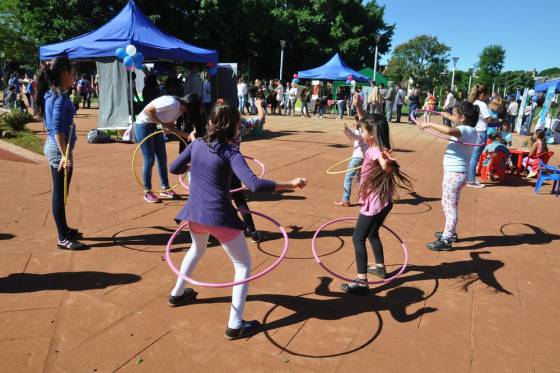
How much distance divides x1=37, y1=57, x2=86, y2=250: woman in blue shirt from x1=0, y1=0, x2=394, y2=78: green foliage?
2849 cm

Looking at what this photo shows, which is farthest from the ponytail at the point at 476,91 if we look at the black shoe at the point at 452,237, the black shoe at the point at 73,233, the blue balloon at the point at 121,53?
the blue balloon at the point at 121,53

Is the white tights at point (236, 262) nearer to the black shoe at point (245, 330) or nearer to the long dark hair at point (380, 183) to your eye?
the black shoe at point (245, 330)

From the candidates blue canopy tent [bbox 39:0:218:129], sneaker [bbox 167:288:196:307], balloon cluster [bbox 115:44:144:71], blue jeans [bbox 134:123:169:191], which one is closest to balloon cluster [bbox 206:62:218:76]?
blue canopy tent [bbox 39:0:218:129]

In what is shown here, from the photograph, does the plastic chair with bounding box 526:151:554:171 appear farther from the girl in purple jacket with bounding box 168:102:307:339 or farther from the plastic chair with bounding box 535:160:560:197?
the girl in purple jacket with bounding box 168:102:307:339

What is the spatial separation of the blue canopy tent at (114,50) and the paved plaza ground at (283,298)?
20.1 feet

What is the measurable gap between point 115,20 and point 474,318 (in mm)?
13166

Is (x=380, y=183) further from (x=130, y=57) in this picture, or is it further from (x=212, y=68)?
(x=212, y=68)

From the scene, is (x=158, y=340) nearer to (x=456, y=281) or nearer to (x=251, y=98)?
(x=456, y=281)

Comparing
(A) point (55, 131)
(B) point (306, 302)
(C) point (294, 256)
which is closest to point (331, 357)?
(B) point (306, 302)

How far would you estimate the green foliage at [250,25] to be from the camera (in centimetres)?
2922

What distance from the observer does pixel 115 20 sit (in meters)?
12.8

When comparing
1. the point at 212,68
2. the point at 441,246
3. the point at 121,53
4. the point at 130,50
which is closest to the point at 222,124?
the point at 441,246

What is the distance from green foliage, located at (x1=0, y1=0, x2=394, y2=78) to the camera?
29.2 metres

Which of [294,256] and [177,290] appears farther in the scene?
[294,256]
